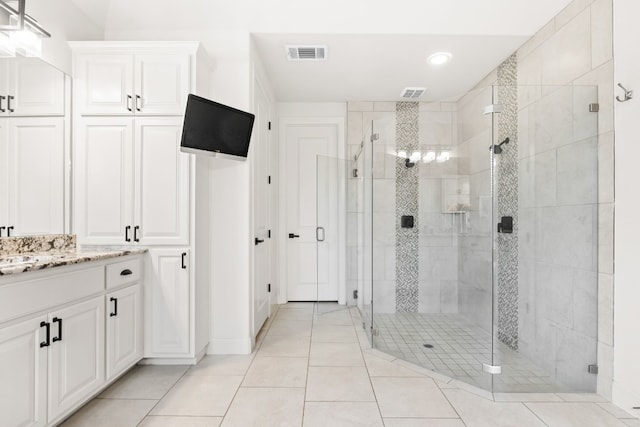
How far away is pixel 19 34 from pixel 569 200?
3.43 metres

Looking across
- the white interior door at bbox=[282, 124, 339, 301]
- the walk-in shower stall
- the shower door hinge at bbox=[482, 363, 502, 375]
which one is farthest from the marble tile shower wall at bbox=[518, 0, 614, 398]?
→ the white interior door at bbox=[282, 124, 339, 301]

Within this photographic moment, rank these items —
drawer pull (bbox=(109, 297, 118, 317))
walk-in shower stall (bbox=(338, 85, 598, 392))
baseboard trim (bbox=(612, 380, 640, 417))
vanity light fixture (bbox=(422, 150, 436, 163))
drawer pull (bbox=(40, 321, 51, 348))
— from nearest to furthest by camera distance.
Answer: drawer pull (bbox=(40, 321, 51, 348)) → baseboard trim (bbox=(612, 380, 640, 417)) → drawer pull (bbox=(109, 297, 118, 317)) → walk-in shower stall (bbox=(338, 85, 598, 392)) → vanity light fixture (bbox=(422, 150, 436, 163))

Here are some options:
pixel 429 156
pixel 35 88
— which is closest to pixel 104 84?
Result: pixel 35 88

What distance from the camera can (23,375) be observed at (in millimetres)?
1421

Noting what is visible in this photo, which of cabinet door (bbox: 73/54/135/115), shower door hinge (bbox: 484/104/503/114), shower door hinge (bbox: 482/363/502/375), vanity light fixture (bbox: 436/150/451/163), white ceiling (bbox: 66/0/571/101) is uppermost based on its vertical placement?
white ceiling (bbox: 66/0/571/101)

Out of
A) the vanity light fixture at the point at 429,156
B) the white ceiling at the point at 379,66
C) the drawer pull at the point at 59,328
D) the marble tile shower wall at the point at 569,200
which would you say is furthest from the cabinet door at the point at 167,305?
the marble tile shower wall at the point at 569,200

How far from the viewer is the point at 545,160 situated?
2.30 meters

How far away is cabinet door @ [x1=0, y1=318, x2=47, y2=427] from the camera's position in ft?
4.41

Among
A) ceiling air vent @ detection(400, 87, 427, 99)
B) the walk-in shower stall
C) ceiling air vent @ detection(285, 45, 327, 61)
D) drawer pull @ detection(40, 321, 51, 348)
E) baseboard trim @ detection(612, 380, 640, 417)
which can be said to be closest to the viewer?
drawer pull @ detection(40, 321, 51, 348)

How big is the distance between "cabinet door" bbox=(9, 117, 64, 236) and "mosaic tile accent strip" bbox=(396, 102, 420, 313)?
2.70 meters

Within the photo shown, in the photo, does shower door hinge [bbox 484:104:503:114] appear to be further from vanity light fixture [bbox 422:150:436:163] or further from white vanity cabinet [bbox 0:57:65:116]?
white vanity cabinet [bbox 0:57:65:116]

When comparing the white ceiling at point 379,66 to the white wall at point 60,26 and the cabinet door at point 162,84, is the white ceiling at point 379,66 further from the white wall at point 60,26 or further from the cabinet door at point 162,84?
the white wall at point 60,26

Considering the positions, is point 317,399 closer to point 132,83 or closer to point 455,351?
point 455,351

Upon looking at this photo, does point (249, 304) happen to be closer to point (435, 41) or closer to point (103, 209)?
point (103, 209)
